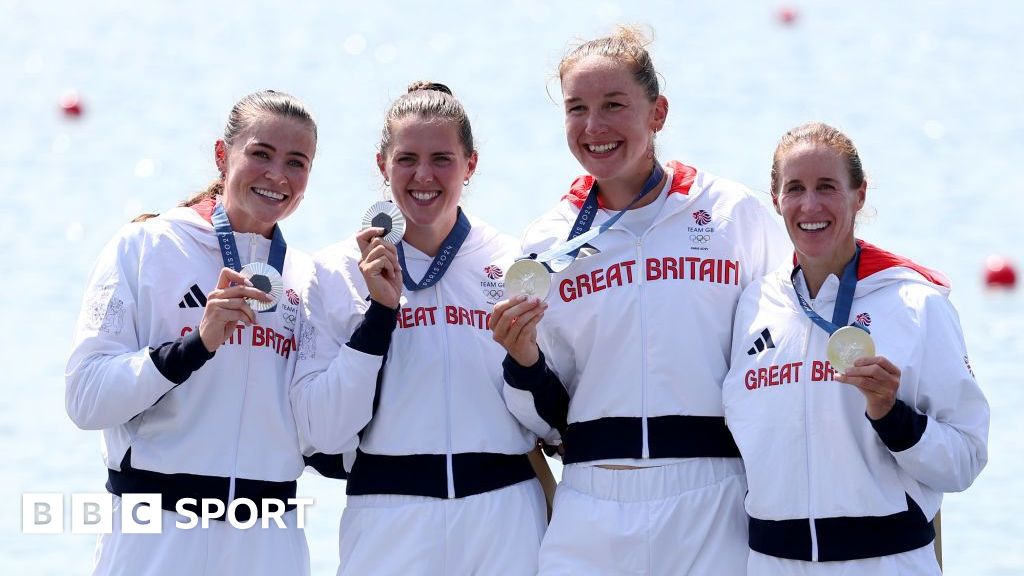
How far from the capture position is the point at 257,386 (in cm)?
352

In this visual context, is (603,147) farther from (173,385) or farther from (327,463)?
(173,385)

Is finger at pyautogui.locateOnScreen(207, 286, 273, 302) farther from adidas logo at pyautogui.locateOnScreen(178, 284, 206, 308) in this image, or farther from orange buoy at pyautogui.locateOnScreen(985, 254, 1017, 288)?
orange buoy at pyautogui.locateOnScreen(985, 254, 1017, 288)

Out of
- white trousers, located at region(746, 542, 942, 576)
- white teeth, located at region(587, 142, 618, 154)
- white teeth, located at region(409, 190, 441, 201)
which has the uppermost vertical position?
white teeth, located at region(587, 142, 618, 154)

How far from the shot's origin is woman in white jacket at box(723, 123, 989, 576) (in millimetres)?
3107

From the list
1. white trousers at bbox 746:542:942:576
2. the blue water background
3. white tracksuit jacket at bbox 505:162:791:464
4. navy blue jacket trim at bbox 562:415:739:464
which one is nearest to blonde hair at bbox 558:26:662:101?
white tracksuit jacket at bbox 505:162:791:464

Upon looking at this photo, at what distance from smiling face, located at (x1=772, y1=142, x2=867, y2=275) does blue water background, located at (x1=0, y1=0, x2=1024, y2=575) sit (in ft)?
16.5

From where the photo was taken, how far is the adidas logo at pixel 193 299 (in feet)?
11.5

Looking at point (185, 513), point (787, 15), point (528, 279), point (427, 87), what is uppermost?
point (787, 15)

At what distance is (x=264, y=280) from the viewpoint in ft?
11.2

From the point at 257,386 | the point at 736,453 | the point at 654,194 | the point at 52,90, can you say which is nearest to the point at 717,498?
the point at 736,453

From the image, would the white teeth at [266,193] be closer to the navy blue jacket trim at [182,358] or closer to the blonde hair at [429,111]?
the blonde hair at [429,111]

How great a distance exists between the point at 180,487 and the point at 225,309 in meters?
0.49

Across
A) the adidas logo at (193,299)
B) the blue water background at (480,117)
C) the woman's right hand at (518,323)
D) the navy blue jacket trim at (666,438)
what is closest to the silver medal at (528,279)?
the woman's right hand at (518,323)

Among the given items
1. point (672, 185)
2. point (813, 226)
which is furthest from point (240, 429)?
point (813, 226)
